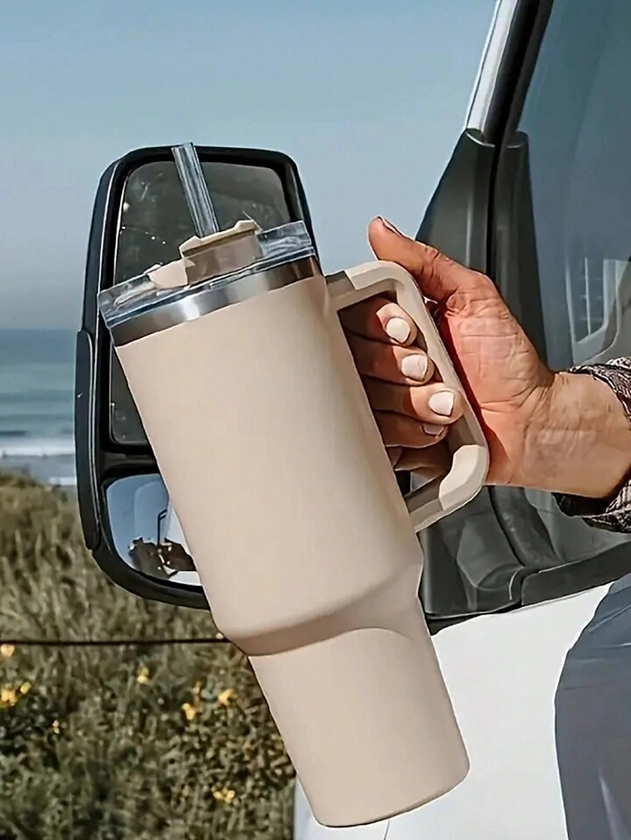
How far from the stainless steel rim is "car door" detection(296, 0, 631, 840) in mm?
452

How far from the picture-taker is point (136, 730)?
5.70 feet

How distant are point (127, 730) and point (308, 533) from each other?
1.48 meters

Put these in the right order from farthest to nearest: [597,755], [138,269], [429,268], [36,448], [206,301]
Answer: [36,448], [138,269], [597,755], [429,268], [206,301]

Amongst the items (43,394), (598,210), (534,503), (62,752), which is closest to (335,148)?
(43,394)

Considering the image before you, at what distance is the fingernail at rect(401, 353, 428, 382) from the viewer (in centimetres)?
43

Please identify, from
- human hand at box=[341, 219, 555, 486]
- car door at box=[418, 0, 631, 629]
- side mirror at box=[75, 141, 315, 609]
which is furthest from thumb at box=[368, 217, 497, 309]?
car door at box=[418, 0, 631, 629]

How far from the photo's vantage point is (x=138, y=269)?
83cm

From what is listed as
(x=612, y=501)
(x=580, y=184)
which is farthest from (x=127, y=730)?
(x=612, y=501)

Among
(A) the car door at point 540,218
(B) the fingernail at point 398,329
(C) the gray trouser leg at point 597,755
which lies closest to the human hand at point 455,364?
(B) the fingernail at point 398,329

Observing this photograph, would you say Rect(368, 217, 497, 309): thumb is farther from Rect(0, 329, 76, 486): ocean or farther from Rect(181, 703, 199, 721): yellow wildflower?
Rect(181, 703, 199, 721): yellow wildflower

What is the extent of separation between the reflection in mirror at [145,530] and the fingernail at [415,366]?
39 cm

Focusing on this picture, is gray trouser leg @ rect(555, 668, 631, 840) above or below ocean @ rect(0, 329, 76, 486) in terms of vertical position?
above

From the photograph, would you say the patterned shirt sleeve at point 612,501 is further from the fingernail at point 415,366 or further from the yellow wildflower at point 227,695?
the yellow wildflower at point 227,695

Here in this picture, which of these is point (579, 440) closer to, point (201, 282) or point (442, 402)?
point (442, 402)
